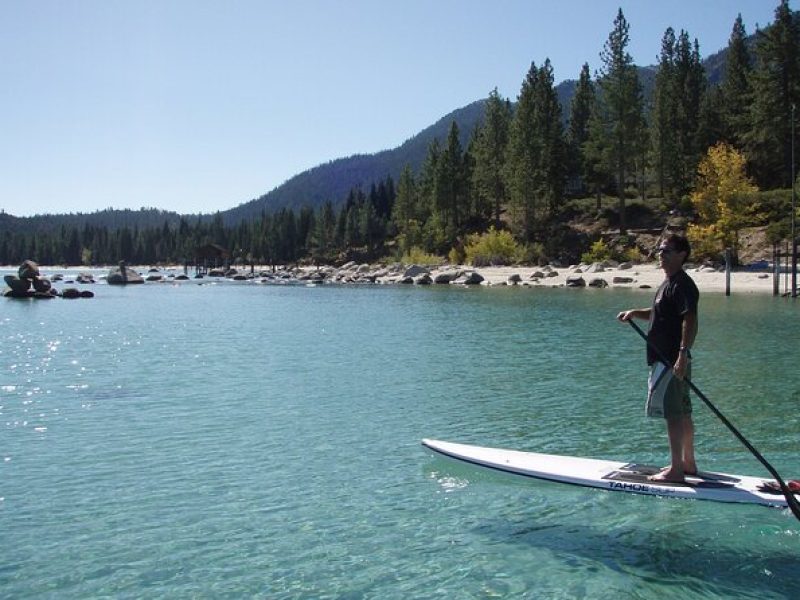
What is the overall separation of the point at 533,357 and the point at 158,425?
11.9m

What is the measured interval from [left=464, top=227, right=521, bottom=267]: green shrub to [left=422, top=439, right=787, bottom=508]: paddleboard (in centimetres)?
7179

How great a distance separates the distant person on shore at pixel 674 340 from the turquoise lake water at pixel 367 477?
1.14 metres

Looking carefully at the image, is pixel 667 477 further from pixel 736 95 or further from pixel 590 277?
pixel 736 95

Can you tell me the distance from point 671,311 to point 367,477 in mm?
4655

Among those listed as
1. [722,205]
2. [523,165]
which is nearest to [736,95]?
[523,165]

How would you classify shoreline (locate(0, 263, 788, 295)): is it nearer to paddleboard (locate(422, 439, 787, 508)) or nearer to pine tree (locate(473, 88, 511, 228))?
pine tree (locate(473, 88, 511, 228))

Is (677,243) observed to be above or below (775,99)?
below

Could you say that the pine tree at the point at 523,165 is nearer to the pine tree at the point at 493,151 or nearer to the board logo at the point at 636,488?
the pine tree at the point at 493,151

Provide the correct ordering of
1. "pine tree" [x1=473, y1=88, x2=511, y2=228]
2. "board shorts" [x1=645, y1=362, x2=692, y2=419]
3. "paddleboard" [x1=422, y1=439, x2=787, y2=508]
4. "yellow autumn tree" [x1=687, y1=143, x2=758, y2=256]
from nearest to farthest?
"paddleboard" [x1=422, y1=439, x2=787, y2=508]
"board shorts" [x1=645, y1=362, x2=692, y2=419]
"yellow autumn tree" [x1=687, y1=143, x2=758, y2=256]
"pine tree" [x1=473, y1=88, x2=511, y2=228]

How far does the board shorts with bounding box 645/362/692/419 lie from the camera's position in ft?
26.0

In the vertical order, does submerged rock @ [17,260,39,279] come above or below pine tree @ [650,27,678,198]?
below

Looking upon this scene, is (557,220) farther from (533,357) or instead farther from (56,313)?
(533,357)

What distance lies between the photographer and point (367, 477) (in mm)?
9680

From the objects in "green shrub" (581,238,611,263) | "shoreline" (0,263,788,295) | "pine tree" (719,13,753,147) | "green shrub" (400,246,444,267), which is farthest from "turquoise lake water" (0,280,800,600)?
"green shrub" (400,246,444,267)
